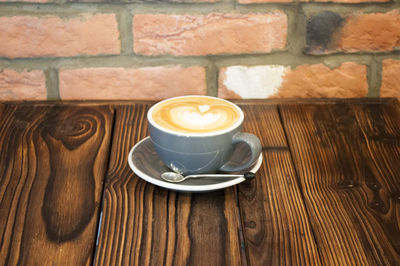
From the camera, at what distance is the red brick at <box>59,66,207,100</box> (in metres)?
1.00

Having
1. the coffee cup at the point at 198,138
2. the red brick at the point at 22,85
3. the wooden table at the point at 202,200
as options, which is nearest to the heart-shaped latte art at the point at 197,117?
the coffee cup at the point at 198,138

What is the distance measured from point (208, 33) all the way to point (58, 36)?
301 mm

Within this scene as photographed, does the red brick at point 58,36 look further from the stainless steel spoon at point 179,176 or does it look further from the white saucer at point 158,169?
the stainless steel spoon at point 179,176

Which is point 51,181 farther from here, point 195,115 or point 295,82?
point 295,82

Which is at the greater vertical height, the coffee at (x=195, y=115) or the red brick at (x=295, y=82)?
the coffee at (x=195, y=115)

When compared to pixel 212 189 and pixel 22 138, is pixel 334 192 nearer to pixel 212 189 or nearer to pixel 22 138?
pixel 212 189

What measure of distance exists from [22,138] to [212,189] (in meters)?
0.39

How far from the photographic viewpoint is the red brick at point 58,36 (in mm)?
946

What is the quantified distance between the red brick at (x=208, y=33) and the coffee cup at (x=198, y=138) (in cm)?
26

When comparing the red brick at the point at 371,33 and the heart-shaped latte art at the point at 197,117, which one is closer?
the heart-shaped latte art at the point at 197,117

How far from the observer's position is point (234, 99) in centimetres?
103

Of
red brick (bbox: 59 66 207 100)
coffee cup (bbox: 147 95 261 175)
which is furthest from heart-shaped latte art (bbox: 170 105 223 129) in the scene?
red brick (bbox: 59 66 207 100)

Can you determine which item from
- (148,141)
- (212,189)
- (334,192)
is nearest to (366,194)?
(334,192)

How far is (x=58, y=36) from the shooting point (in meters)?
0.96
